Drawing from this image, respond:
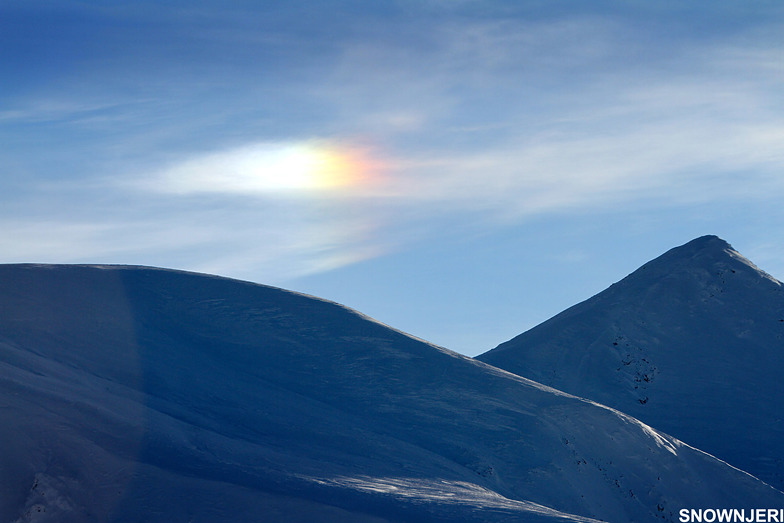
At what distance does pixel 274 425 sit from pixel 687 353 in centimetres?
4146

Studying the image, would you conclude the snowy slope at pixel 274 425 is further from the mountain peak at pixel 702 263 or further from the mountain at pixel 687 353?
the mountain peak at pixel 702 263

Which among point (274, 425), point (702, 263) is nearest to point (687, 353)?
point (702, 263)

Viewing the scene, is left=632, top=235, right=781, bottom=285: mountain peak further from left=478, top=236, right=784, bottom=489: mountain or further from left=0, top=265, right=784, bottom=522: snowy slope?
left=0, top=265, right=784, bottom=522: snowy slope

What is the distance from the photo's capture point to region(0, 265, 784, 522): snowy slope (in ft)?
78.4

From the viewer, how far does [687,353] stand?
207ft

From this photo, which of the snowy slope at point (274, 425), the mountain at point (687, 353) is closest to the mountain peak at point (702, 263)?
the mountain at point (687, 353)

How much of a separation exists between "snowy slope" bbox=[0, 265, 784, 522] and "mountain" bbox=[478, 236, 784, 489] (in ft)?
42.1

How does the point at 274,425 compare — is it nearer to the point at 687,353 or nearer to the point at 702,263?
the point at 687,353

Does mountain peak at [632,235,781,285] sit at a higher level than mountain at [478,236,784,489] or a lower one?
higher

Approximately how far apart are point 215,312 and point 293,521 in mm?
22951

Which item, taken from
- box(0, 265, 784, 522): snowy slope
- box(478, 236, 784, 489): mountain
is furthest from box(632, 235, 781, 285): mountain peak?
box(0, 265, 784, 522): snowy slope

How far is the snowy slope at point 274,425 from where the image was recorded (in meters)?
23.9

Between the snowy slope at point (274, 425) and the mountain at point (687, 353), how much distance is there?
42.1 ft

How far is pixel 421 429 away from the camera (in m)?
37.6
